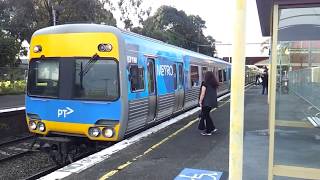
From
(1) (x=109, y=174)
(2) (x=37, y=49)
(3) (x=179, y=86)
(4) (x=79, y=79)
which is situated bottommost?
(1) (x=109, y=174)

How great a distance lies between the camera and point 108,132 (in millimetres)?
9352

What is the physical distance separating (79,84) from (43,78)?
3.02ft

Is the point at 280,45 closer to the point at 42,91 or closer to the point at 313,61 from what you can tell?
the point at 313,61

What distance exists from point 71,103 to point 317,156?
5006mm

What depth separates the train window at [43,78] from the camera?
9828 mm

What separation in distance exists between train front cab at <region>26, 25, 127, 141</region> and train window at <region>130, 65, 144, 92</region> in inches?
24.1

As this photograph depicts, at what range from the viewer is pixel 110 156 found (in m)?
8.61

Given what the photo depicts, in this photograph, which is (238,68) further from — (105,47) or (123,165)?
(105,47)

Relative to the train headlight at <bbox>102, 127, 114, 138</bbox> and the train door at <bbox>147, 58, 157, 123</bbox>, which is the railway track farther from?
the train door at <bbox>147, 58, 157, 123</bbox>

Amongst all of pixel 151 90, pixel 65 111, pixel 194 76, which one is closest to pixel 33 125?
pixel 65 111

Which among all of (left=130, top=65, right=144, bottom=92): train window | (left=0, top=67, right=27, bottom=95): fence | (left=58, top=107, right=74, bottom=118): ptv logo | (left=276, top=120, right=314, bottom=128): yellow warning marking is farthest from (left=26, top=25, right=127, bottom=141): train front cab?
(left=0, top=67, right=27, bottom=95): fence

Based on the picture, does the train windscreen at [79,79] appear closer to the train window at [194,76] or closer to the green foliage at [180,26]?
the train window at [194,76]

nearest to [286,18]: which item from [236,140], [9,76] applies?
[236,140]

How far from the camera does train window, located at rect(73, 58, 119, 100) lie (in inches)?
372
